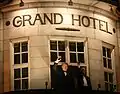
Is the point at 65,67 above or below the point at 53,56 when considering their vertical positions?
below

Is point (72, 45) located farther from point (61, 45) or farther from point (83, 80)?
A: point (83, 80)

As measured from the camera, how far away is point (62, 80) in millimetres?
21375

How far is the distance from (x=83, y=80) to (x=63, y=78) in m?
1.09

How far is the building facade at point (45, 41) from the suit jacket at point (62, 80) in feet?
1.21

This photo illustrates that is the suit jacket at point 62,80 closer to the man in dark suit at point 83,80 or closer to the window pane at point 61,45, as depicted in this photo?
the man in dark suit at point 83,80

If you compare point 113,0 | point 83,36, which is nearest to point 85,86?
point 83,36

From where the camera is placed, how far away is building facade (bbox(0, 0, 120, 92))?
72.5ft

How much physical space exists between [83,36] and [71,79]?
2.62 metres

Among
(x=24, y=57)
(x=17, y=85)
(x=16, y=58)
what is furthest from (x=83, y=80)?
(x=16, y=58)

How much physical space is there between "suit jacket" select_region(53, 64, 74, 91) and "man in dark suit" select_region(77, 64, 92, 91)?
38cm

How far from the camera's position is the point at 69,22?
22.8 metres

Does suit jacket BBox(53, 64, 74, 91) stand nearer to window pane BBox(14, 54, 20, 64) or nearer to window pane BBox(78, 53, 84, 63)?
window pane BBox(78, 53, 84, 63)

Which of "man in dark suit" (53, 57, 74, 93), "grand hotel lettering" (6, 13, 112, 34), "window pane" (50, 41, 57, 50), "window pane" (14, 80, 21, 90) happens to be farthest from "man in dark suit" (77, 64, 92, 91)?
"window pane" (14, 80, 21, 90)

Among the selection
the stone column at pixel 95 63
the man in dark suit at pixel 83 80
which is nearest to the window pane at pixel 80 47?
the stone column at pixel 95 63
